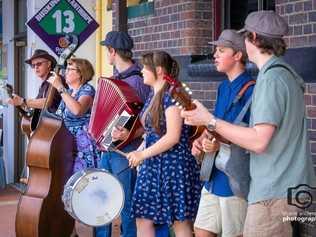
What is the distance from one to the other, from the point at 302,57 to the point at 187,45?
6.28 ft

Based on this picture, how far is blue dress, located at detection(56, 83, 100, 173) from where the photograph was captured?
6.17m

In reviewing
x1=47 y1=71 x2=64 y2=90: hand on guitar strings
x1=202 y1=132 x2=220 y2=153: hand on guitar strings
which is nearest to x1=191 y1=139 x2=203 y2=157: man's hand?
x1=202 y1=132 x2=220 y2=153: hand on guitar strings

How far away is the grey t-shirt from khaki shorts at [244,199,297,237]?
0.13 feet

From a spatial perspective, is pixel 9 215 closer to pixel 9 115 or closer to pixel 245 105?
pixel 9 115

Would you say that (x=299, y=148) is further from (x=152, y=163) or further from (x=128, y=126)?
(x=128, y=126)

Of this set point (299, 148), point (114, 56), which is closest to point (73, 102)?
point (114, 56)

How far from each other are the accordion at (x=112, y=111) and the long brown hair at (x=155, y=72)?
369 mm

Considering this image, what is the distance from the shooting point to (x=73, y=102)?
596 centimetres

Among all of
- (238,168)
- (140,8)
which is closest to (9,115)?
(140,8)

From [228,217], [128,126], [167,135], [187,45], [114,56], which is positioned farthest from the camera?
[187,45]

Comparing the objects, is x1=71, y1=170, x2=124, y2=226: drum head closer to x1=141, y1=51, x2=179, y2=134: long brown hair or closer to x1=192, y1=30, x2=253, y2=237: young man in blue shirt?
x1=141, y1=51, x2=179, y2=134: long brown hair

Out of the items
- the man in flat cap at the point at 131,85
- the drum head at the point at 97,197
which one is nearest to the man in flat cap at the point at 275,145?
the drum head at the point at 97,197

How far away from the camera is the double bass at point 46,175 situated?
5.93m

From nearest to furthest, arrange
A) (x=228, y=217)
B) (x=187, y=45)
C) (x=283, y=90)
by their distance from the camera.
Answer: (x=283, y=90)
(x=228, y=217)
(x=187, y=45)
